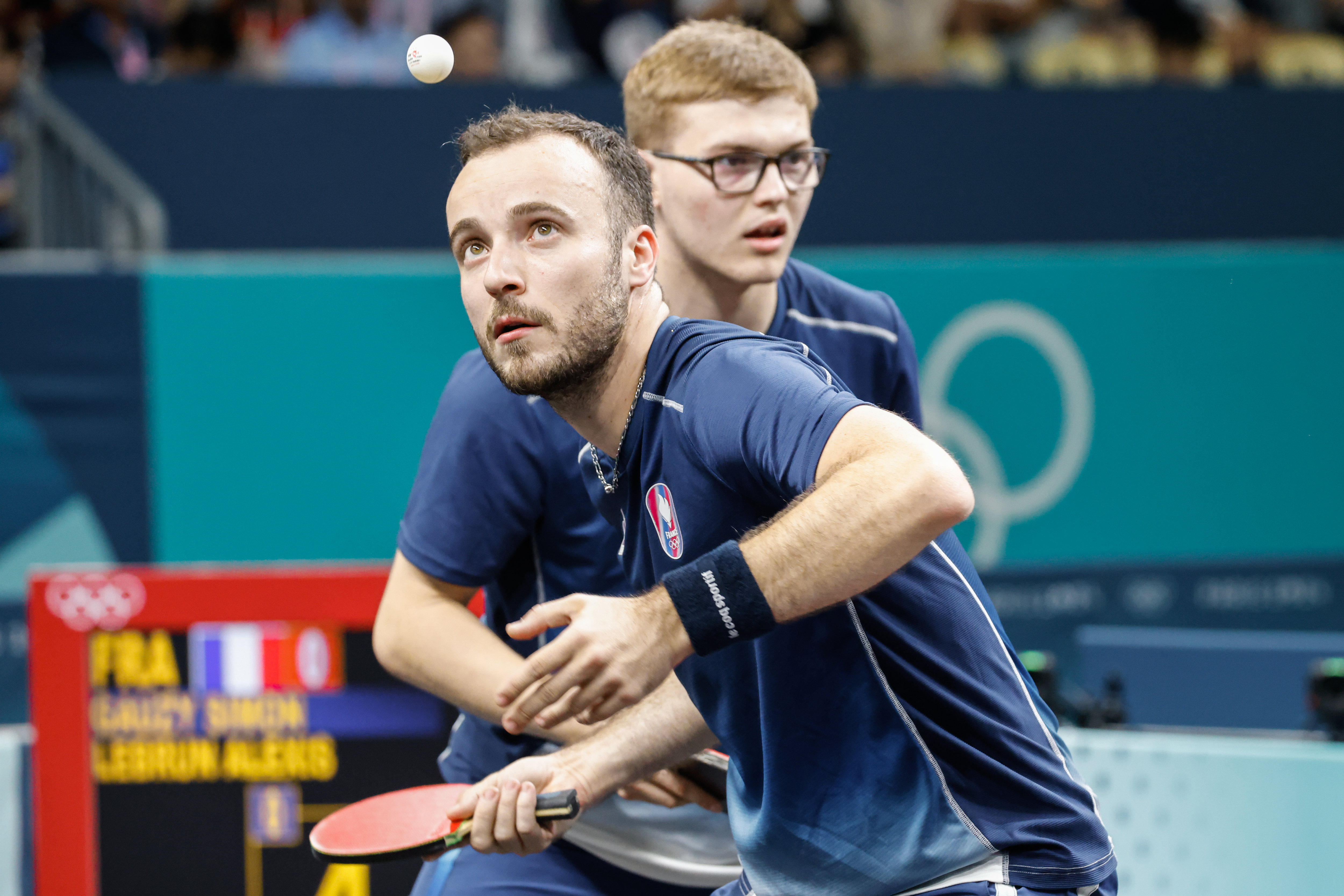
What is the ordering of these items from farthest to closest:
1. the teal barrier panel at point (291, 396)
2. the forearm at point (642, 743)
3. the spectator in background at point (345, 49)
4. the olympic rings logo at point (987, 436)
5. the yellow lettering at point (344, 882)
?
1. the spectator in background at point (345, 49)
2. the olympic rings logo at point (987, 436)
3. the teal barrier panel at point (291, 396)
4. the yellow lettering at point (344, 882)
5. the forearm at point (642, 743)

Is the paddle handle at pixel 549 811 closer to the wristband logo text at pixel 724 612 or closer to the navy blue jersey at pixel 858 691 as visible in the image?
the navy blue jersey at pixel 858 691

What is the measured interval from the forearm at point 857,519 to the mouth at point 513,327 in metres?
0.47

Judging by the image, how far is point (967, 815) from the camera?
1694 mm

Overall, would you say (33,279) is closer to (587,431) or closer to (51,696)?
(51,696)

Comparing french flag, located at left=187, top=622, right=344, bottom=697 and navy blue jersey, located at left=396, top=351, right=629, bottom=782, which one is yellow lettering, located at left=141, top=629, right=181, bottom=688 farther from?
navy blue jersey, located at left=396, top=351, right=629, bottom=782

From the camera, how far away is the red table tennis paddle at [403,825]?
1.89 m

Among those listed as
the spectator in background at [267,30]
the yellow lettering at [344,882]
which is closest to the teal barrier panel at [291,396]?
the spectator in background at [267,30]

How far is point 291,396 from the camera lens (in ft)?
18.6

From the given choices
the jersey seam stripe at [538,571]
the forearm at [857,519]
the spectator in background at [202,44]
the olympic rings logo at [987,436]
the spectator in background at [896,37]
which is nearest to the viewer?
the forearm at [857,519]

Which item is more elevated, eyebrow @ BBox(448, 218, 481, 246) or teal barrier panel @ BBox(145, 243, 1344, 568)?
teal barrier panel @ BBox(145, 243, 1344, 568)

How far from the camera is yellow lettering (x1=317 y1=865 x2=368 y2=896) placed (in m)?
3.28

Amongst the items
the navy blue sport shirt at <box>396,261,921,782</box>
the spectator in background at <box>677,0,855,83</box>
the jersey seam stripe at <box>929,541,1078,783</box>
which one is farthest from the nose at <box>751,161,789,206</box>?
the spectator in background at <box>677,0,855,83</box>

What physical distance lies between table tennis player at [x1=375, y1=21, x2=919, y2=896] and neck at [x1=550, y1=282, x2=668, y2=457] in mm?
417

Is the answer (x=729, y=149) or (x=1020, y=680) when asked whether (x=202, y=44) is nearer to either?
(x=729, y=149)
